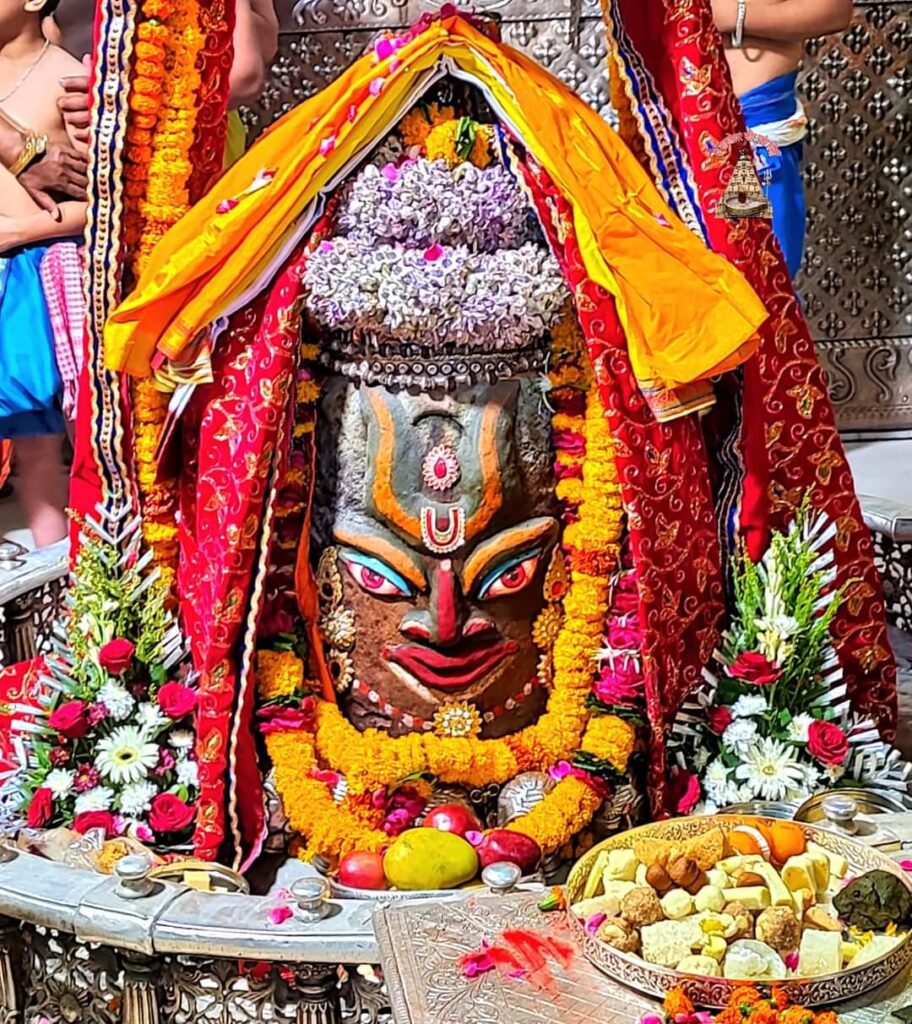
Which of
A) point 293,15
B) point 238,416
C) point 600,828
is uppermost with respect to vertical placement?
point 293,15

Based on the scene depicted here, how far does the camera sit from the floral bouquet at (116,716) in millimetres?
2988

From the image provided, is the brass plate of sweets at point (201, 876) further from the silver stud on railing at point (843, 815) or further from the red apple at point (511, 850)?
the silver stud on railing at point (843, 815)

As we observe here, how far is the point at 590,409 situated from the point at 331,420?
0.47 m

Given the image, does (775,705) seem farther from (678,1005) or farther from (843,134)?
(843,134)

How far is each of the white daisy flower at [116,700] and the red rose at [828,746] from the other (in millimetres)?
1265

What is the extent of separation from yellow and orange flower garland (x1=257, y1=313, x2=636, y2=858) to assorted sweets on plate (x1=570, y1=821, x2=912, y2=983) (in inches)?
→ 21.4

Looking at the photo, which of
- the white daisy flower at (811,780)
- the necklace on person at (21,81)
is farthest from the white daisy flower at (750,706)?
the necklace on person at (21,81)

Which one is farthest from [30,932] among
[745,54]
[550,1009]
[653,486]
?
[745,54]

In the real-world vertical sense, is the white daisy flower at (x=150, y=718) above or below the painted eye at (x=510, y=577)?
below

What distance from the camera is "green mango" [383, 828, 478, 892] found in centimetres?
275

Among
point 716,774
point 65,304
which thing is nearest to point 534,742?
point 716,774

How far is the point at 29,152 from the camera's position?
4270 mm

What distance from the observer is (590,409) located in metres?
2.94

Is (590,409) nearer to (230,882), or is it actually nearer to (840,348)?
(230,882)
